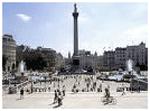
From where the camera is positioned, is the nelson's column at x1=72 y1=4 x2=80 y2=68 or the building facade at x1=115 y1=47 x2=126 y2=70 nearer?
the nelson's column at x1=72 y1=4 x2=80 y2=68

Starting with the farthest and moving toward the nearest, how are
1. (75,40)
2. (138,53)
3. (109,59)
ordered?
(109,59) < (138,53) < (75,40)

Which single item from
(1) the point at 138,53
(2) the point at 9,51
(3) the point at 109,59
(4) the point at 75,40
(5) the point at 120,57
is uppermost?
(4) the point at 75,40

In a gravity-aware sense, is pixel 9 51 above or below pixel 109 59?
above

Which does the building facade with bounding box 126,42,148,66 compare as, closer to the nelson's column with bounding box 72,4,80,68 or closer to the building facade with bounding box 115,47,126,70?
the building facade with bounding box 115,47,126,70

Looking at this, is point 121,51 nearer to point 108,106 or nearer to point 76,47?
point 76,47

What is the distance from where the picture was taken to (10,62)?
109500mm

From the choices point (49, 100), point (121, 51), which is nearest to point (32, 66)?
point (121, 51)

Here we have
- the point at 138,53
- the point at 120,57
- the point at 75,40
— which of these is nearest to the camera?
the point at 75,40

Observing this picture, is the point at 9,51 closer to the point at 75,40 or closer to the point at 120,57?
the point at 75,40

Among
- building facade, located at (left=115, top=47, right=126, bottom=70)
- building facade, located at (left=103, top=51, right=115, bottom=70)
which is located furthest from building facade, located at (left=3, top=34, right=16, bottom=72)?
building facade, located at (left=103, top=51, right=115, bottom=70)

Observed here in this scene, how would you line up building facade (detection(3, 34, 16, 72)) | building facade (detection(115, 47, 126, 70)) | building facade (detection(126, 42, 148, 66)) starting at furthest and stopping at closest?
building facade (detection(115, 47, 126, 70))
building facade (detection(126, 42, 148, 66))
building facade (detection(3, 34, 16, 72))

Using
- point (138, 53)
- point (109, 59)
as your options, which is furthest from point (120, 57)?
point (138, 53)

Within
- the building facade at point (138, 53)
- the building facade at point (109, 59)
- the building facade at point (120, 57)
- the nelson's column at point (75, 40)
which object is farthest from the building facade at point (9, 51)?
the building facade at point (109, 59)

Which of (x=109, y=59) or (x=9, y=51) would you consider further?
(x=109, y=59)
